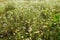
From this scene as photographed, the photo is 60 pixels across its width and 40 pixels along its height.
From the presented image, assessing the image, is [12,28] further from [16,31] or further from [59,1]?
[59,1]

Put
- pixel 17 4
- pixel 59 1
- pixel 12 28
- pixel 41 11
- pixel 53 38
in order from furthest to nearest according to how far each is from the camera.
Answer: pixel 59 1 → pixel 17 4 → pixel 41 11 → pixel 12 28 → pixel 53 38

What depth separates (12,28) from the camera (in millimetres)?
4363

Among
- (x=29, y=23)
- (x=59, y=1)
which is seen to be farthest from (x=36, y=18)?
(x=59, y=1)

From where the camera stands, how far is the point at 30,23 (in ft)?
14.6

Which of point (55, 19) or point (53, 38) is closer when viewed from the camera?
point (53, 38)

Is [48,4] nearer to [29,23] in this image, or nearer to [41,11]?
[41,11]

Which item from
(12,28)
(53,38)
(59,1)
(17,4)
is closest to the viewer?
(53,38)

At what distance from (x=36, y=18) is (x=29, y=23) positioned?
221 millimetres

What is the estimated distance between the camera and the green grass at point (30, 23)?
4.12 meters

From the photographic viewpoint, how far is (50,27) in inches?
168

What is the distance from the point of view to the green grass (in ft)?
13.5

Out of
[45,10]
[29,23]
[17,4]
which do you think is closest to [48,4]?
[45,10]

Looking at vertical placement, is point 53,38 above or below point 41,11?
below

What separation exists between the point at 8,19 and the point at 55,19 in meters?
1.15
